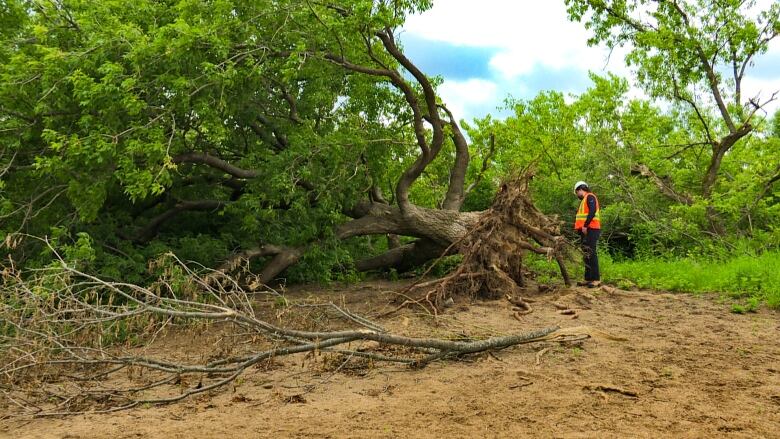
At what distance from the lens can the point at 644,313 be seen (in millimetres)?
8648

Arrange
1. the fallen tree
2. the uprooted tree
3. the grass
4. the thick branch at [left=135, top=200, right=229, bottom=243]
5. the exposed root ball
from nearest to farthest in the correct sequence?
the fallen tree < the grass < the uprooted tree < the exposed root ball < the thick branch at [left=135, top=200, right=229, bottom=243]

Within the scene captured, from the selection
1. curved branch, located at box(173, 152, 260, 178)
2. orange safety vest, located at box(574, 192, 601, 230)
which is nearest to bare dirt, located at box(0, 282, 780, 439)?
orange safety vest, located at box(574, 192, 601, 230)

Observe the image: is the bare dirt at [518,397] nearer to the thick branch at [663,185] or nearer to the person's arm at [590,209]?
the person's arm at [590,209]

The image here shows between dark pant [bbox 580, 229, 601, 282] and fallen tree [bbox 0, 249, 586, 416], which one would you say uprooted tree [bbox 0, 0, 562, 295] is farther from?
fallen tree [bbox 0, 249, 586, 416]

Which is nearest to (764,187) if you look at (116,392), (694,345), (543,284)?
(543,284)

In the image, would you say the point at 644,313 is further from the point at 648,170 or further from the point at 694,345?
the point at 648,170

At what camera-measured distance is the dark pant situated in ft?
36.5

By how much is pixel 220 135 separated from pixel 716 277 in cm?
769

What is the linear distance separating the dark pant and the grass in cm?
44

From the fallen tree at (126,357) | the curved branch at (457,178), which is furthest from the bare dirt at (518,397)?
the curved branch at (457,178)

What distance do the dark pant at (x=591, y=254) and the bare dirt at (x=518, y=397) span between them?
3.61 m

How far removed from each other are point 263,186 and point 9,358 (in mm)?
5048

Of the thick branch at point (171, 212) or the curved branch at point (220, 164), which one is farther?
the thick branch at point (171, 212)

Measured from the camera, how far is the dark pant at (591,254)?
36.5 feet
